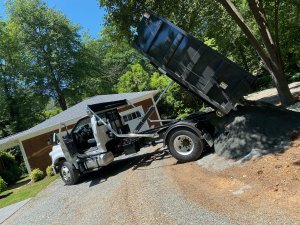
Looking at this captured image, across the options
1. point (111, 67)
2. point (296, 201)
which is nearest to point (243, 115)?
point (296, 201)

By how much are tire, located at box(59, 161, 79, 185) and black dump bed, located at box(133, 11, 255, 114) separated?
475cm

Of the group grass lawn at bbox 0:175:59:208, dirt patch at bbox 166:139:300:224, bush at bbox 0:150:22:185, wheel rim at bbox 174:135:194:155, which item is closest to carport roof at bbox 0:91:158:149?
bush at bbox 0:150:22:185

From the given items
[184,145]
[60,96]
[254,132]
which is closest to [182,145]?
[184,145]

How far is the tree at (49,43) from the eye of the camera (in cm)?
4838

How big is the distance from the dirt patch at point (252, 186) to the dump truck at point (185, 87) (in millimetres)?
1505

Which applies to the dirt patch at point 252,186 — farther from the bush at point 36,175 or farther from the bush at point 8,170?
the bush at point 8,170

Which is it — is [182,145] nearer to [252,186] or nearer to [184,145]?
[184,145]

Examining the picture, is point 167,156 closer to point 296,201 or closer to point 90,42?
point 296,201

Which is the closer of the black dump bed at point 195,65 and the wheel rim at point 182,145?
Answer: the black dump bed at point 195,65

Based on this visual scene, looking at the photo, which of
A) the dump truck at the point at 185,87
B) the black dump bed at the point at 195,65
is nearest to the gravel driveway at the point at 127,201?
the dump truck at the point at 185,87

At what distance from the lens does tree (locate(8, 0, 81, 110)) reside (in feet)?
159

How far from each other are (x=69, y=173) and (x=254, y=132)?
674 centimetres

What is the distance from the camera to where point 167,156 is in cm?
1342

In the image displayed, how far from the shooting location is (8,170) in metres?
28.6
